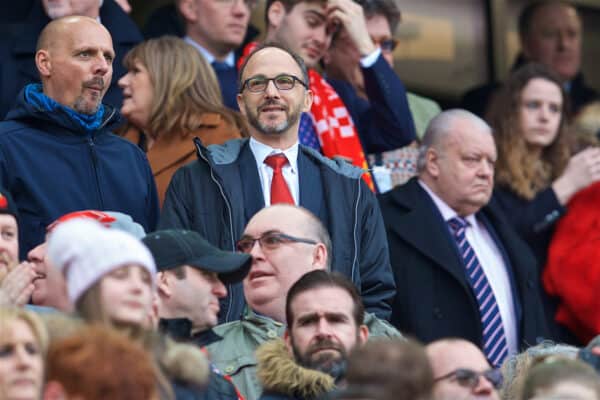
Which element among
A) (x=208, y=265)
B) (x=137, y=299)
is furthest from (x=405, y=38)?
(x=137, y=299)

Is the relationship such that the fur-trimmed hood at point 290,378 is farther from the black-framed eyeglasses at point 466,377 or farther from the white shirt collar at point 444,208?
the white shirt collar at point 444,208

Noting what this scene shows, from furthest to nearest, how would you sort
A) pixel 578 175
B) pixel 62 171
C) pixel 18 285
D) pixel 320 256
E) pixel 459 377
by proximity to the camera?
pixel 578 175 < pixel 62 171 < pixel 320 256 < pixel 18 285 < pixel 459 377

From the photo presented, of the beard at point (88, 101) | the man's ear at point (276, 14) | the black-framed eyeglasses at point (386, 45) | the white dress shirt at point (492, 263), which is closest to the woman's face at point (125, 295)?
the beard at point (88, 101)

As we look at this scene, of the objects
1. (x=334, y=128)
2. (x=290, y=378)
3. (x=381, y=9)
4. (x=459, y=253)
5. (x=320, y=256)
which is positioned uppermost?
(x=381, y=9)

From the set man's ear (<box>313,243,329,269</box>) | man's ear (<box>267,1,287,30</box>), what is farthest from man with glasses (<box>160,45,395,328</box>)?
man's ear (<box>267,1,287,30</box>)

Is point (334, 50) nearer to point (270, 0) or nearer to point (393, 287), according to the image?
point (270, 0)

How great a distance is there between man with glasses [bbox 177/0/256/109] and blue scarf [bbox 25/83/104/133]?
184cm

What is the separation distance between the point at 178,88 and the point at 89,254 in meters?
3.43

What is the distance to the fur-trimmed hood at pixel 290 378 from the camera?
6.16 m

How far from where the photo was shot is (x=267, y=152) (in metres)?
8.02

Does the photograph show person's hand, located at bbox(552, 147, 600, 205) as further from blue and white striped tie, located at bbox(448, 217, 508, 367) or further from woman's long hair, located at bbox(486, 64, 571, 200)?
blue and white striped tie, located at bbox(448, 217, 508, 367)

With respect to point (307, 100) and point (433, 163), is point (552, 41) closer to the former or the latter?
point (433, 163)

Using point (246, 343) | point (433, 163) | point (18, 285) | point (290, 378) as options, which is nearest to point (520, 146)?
point (433, 163)

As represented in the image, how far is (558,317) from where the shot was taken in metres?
9.64
